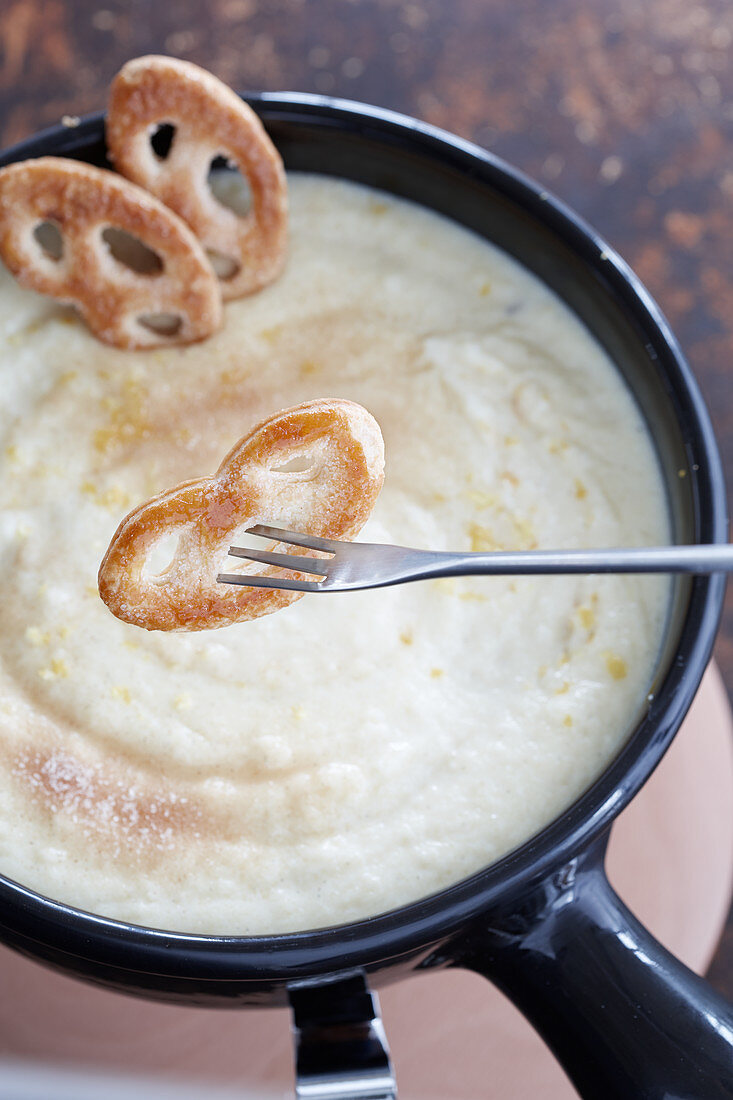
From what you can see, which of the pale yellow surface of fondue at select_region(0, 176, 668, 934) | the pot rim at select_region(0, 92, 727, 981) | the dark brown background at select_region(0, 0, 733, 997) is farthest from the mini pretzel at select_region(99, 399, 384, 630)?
the dark brown background at select_region(0, 0, 733, 997)

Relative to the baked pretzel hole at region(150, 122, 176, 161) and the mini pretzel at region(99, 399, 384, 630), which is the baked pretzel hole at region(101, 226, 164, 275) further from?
the mini pretzel at region(99, 399, 384, 630)

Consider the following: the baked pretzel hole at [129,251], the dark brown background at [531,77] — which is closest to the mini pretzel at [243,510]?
the baked pretzel hole at [129,251]

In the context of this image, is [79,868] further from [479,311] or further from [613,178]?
[613,178]

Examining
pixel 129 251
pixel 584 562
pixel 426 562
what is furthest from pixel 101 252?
pixel 584 562

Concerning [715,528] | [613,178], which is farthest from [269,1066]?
[613,178]

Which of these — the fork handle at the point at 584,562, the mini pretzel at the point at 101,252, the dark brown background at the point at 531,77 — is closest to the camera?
the fork handle at the point at 584,562

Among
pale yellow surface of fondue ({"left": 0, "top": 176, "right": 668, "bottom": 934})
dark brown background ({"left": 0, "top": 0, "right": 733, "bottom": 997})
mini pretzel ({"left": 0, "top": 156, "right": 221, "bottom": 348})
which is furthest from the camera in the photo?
dark brown background ({"left": 0, "top": 0, "right": 733, "bottom": 997})

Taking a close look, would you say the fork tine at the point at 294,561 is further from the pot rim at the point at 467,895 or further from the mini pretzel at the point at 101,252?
the mini pretzel at the point at 101,252
